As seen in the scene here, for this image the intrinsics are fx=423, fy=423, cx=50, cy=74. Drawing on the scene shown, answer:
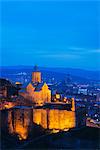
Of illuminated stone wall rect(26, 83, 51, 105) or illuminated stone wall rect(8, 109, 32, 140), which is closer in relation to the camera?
illuminated stone wall rect(8, 109, 32, 140)

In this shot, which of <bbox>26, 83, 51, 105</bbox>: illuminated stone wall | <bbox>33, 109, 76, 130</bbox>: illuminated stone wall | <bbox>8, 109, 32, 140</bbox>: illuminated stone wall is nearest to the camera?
<bbox>8, 109, 32, 140</bbox>: illuminated stone wall

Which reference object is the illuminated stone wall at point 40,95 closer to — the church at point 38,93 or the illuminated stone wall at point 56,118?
the church at point 38,93

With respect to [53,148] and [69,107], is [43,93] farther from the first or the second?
[53,148]

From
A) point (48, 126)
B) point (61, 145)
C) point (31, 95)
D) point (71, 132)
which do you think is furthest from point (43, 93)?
point (61, 145)

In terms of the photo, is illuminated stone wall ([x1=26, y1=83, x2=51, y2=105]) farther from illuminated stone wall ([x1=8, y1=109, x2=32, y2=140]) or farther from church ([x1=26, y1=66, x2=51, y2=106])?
illuminated stone wall ([x1=8, y1=109, x2=32, y2=140])

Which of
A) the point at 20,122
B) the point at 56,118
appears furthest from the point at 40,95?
the point at 20,122

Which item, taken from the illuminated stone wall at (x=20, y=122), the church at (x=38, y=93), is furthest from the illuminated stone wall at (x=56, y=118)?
the church at (x=38, y=93)

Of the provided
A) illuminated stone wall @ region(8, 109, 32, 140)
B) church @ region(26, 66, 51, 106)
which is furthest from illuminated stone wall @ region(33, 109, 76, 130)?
church @ region(26, 66, 51, 106)

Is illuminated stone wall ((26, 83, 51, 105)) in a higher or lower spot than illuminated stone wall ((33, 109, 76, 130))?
higher

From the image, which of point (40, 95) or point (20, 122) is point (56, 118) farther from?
point (40, 95)
